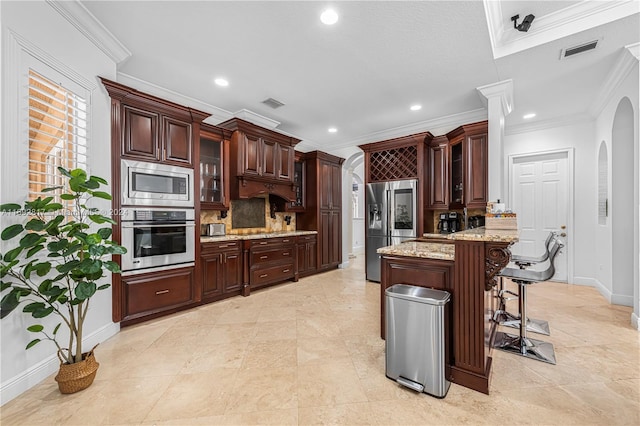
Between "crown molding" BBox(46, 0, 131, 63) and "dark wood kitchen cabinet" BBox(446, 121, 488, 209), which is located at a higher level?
"crown molding" BBox(46, 0, 131, 63)

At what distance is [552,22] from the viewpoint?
2.48 meters

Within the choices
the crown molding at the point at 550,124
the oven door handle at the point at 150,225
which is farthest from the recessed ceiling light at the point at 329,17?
the crown molding at the point at 550,124

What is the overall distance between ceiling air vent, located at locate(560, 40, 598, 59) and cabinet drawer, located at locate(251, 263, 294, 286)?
14.6 feet

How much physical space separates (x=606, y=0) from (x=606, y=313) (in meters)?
3.33

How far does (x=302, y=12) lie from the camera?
2.21 m

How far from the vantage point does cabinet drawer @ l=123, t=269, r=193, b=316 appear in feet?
9.27

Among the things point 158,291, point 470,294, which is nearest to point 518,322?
point 470,294

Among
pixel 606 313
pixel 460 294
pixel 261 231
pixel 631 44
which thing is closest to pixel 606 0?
pixel 631 44

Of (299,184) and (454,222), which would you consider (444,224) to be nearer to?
(454,222)

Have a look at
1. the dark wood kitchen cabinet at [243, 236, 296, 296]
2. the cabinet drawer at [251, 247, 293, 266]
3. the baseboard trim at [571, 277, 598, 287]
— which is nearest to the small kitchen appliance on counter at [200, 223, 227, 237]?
the dark wood kitchen cabinet at [243, 236, 296, 296]

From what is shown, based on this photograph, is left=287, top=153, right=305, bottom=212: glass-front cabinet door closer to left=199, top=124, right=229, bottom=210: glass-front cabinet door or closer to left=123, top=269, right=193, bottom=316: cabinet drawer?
left=199, top=124, right=229, bottom=210: glass-front cabinet door

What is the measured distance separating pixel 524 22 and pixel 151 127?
154 inches

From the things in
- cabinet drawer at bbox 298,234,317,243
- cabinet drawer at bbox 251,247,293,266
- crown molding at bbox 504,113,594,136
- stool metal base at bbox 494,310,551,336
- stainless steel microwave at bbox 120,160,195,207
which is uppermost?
crown molding at bbox 504,113,594,136

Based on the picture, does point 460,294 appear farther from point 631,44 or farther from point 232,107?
point 232,107
